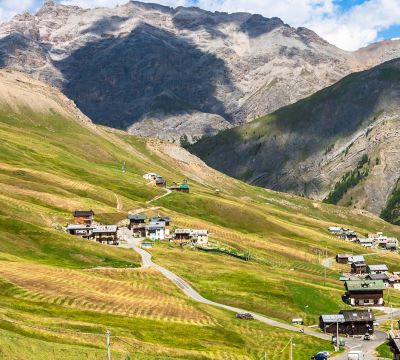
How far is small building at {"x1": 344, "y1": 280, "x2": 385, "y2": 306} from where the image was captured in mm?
148625

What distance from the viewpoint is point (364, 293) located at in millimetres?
149875

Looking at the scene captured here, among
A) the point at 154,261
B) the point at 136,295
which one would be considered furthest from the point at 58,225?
the point at 136,295

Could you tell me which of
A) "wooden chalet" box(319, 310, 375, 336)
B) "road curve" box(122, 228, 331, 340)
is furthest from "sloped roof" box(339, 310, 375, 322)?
"road curve" box(122, 228, 331, 340)

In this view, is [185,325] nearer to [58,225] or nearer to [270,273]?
[270,273]

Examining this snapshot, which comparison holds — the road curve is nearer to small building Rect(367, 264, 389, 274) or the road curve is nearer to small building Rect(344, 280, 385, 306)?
small building Rect(344, 280, 385, 306)

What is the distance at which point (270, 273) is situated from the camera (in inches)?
6393

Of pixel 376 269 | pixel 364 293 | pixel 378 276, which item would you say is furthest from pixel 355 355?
pixel 376 269

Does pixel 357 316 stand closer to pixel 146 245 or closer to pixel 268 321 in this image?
pixel 268 321

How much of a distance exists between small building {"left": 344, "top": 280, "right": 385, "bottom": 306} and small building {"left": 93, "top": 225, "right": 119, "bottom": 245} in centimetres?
7404

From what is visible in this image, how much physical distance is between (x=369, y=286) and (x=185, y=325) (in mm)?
69076

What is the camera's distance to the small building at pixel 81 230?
18300 centimetres

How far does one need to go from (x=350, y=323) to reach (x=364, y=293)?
32443 mm

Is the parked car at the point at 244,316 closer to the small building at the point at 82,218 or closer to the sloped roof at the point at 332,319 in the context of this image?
the sloped roof at the point at 332,319

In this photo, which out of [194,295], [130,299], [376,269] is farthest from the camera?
[376,269]
